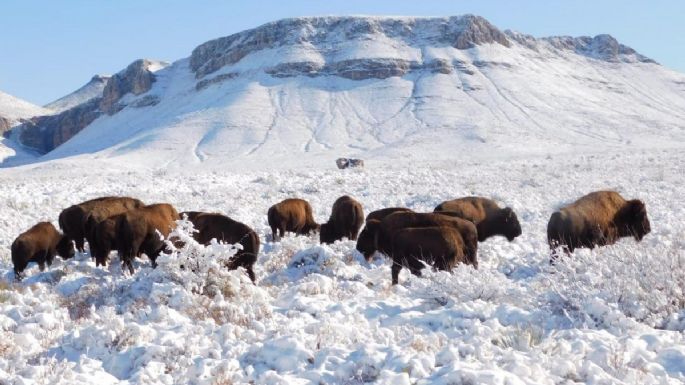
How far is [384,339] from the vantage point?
19.6ft

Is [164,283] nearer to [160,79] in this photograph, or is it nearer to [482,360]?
[482,360]

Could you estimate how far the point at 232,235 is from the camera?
10781mm

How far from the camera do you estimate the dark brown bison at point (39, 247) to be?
1088 centimetres

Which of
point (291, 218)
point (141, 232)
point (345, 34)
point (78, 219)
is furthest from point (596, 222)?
point (345, 34)

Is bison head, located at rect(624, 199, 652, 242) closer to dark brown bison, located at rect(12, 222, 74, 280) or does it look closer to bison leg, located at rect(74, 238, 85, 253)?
bison leg, located at rect(74, 238, 85, 253)

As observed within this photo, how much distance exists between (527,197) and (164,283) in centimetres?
1511

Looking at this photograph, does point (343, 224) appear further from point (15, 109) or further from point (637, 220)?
point (15, 109)

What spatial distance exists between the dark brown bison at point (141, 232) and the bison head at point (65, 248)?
7.13 feet

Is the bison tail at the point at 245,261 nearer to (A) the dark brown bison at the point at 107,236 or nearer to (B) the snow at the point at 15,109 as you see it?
(A) the dark brown bison at the point at 107,236

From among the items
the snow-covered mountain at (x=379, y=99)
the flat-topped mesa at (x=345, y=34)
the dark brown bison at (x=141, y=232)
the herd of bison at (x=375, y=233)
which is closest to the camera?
the herd of bison at (x=375, y=233)

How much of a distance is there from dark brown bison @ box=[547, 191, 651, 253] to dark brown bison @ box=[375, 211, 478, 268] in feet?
4.30

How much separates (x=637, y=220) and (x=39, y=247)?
1124cm

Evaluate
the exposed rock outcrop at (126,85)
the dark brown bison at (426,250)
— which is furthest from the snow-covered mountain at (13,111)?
the dark brown bison at (426,250)

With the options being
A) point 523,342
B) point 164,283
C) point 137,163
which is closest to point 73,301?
point 164,283
